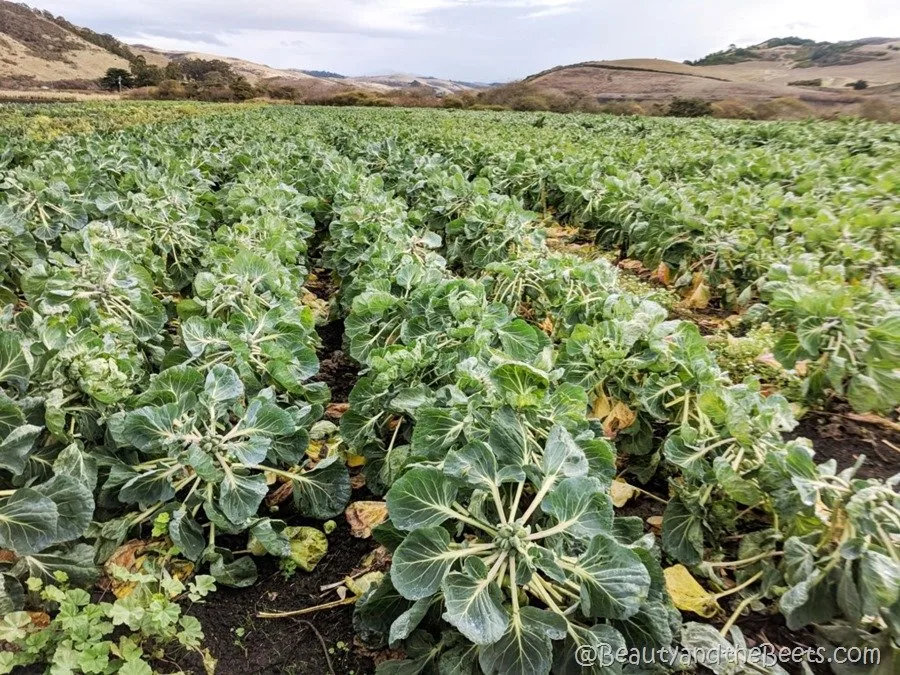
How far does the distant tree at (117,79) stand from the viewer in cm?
4931

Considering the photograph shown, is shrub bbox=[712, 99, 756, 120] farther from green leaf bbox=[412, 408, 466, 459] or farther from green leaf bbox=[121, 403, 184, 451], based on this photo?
green leaf bbox=[121, 403, 184, 451]

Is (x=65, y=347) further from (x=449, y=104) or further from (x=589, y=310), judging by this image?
(x=449, y=104)

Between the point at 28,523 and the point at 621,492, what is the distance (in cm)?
210

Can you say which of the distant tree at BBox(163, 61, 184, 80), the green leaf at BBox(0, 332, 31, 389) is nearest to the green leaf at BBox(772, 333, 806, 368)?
the green leaf at BBox(0, 332, 31, 389)

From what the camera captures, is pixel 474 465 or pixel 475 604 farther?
pixel 474 465

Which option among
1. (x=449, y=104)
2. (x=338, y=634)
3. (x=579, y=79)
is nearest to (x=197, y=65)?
(x=449, y=104)

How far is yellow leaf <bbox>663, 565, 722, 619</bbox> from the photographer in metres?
1.72

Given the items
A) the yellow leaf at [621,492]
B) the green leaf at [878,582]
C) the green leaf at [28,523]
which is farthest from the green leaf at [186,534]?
the green leaf at [878,582]

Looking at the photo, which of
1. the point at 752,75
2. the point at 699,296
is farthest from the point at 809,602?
the point at 752,75

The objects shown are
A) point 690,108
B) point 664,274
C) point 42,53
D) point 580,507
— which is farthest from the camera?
point 42,53

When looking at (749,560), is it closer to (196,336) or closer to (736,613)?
(736,613)

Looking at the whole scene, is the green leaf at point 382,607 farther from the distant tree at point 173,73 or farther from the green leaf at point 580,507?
the distant tree at point 173,73

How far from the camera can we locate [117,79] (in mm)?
49406

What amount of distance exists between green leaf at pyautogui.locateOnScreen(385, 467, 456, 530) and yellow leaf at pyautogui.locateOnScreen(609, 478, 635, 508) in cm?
107
